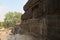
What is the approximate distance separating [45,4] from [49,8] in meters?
0.09

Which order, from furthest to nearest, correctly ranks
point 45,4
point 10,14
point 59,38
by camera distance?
1. point 10,14
2. point 45,4
3. point 59,38

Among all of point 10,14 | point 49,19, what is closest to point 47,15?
point 49,19

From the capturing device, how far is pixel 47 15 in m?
1.81

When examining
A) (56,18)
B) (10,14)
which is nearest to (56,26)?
(56,18)

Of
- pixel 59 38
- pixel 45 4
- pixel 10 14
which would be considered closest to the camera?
pixel 59 38

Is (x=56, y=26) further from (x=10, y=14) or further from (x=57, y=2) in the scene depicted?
(x=10, y=14)

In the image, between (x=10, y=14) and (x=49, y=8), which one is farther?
(x=10, y=14)

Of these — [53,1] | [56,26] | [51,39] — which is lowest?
[51,39]

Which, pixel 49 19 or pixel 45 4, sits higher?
pixel 45 4

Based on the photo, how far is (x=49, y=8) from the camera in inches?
71.1

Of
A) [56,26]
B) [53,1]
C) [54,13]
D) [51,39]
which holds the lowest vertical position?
[51,39]

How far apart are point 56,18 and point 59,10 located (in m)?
0.08

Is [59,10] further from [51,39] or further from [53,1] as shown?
[51,39]

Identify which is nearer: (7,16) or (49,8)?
(49,8)
